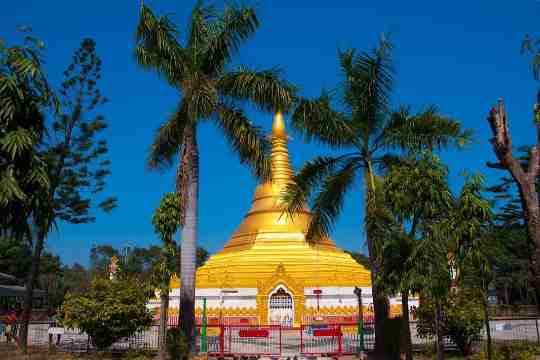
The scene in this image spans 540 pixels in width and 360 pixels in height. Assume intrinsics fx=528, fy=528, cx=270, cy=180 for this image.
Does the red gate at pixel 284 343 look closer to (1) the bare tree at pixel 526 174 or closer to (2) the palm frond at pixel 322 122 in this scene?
(2) the palm frond at pixel 322 122

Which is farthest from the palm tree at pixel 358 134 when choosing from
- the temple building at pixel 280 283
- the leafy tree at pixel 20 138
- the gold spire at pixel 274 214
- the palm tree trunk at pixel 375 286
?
the gold spire at pixel 274 214

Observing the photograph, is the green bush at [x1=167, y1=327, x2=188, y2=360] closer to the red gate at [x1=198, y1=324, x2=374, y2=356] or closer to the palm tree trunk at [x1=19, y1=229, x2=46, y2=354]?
the red gate at [x1=198, y1=324, x2=374, y2=356]

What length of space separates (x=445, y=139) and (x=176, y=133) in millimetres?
7087

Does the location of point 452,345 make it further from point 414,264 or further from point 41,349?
point 41,349

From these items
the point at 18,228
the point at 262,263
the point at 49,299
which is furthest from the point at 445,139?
the point at 49,299

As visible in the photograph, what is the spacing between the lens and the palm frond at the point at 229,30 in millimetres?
13875

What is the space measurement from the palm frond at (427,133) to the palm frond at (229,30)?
15.3 feet

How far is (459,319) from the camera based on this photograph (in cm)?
1559

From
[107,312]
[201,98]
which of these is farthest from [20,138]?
[107,312]

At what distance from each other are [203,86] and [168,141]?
223 cm

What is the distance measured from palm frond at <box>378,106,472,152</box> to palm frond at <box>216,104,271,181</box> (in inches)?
133

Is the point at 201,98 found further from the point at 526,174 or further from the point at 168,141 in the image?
the point at 526,174

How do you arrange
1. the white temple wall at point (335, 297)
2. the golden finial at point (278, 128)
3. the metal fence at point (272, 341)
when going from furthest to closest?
the golden finial at point (278, 128), the white temple wall at point (335, 297), the metal fence at point (272, 341)

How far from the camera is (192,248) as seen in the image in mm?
13039
